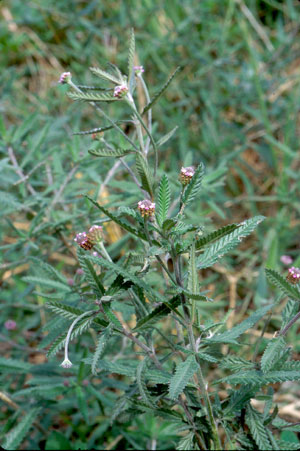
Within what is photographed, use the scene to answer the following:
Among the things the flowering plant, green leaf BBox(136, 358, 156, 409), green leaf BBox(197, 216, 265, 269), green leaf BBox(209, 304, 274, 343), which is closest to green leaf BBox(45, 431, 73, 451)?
the flowering plant

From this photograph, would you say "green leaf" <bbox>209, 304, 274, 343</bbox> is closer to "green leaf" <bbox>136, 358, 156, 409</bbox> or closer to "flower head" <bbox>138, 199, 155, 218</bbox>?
"green leaf" <bbox>136, 358, 156, 409</bbox>

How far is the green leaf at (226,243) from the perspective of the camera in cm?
96

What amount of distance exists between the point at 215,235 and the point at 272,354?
273mm

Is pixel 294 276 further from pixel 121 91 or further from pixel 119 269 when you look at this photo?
pixel 121 91

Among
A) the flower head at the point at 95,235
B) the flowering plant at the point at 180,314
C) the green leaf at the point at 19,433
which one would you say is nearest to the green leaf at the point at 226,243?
the flowering plant at the point at 180,314

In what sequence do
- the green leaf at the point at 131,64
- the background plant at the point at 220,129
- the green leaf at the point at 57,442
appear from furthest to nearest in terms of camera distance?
the background plant at the point at 220,129
the green leaf at the point at 57,442
the green leaf at the point at 131,64

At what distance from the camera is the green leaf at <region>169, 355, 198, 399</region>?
2.89 feet

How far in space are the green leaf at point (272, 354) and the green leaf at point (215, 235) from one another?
25 centimetres

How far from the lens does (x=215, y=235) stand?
940 mm

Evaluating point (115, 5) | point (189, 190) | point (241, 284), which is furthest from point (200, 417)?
point (115, 5)

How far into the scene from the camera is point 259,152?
2.89 m

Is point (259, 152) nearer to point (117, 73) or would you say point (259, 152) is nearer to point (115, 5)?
point (115, 5)

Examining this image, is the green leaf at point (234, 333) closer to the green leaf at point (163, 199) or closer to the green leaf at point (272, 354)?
the green leaf at point (272, 354)

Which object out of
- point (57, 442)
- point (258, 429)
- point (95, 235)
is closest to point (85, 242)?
point (95, 235)
